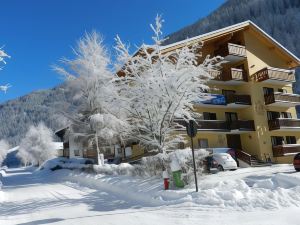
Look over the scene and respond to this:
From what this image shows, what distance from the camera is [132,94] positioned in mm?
20766

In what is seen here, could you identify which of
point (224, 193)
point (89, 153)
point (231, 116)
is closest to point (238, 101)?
point (231, 116)

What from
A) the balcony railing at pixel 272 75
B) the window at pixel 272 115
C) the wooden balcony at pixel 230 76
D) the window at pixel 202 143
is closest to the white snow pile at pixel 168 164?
the window at pixel 202 143

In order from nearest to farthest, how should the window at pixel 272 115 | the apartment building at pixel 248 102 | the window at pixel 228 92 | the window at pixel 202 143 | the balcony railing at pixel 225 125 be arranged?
1. the balcony railing at pixel 225 125
2. the window at pixel 202 143
3. the apartment building at pixel 248 102
4. the window at pixel 228 92
5. the window at pixel 272 115

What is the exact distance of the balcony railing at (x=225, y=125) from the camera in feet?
105

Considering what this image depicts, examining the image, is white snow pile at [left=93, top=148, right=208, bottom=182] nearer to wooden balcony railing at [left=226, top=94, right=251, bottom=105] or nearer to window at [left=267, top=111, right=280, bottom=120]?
wooden balcony railing at [left=226, top=94, right=251, bottom=105]

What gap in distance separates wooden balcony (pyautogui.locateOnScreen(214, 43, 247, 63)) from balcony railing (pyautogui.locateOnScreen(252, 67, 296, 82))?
7.69ft

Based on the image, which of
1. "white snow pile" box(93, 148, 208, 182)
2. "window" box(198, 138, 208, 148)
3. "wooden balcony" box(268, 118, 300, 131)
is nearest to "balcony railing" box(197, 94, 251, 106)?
"wooden balcony" box(268, 118, 300, 131)

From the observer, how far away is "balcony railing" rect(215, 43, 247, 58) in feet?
115

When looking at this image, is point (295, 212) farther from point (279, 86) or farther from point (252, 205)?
point (279, 86)

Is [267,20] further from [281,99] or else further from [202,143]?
[202,143]

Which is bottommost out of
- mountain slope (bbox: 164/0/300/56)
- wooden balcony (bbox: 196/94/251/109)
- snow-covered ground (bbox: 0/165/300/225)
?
snow-covered ground (bbox: 0/165/300/225)

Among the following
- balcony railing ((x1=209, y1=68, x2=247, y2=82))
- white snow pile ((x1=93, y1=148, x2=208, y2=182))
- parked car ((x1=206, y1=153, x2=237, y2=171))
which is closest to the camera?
white snow pile ((x1=93, y1=148, x2=208, y2=182))

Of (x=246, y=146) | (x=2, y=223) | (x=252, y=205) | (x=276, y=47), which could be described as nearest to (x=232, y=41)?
(x=276, y=47)

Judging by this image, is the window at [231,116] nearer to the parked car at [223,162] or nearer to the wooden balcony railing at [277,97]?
the wooden balcony railing at [277,97]
